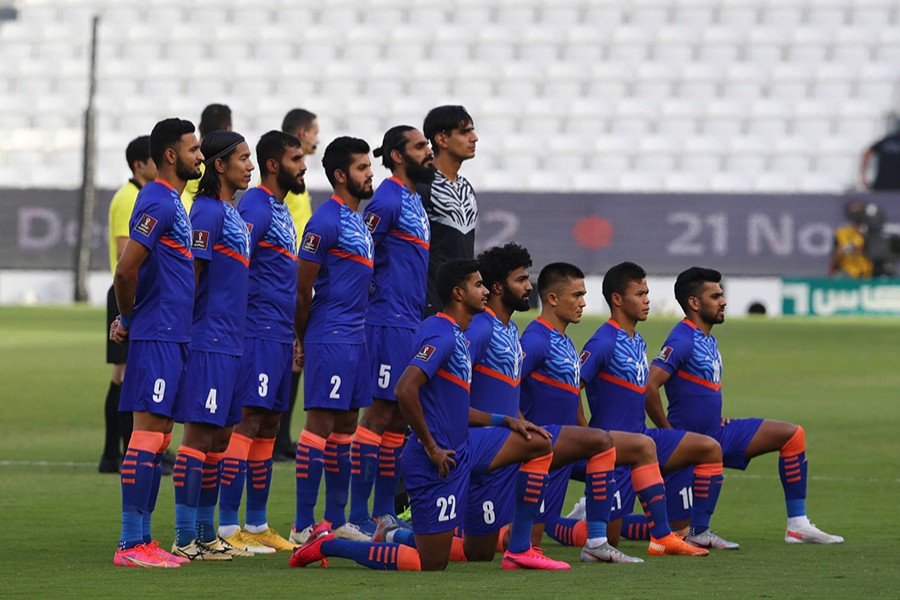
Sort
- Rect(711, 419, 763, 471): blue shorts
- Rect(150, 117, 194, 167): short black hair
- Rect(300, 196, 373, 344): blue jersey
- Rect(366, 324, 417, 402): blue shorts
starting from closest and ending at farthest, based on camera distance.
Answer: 1. Rect(150, 117, 194, 167): short black hair
2. Rect(300, 196, 373, 344): blue jersey
3. Rect(366, 324, 417, 402): blue shorts
4. Rect(711, 419, 763, 471): blue shorts

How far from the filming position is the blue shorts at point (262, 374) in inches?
324

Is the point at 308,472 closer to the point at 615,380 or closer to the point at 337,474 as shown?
the point at 337,474

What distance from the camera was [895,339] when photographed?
23.5 metres

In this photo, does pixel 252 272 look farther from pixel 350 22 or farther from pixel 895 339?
pixel 350 22

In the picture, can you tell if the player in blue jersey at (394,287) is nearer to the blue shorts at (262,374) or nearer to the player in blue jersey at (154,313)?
the blue shorts at (262,374)

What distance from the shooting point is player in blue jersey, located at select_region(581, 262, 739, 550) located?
8.53 metres

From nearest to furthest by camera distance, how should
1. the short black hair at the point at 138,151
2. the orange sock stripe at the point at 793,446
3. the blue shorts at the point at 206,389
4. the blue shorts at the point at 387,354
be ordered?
the blue shorts at the point at 206,389, the blue shorts at the point at 387,354, the orange sock stripe at the point at 793,446, the short black hair at the point at 138,151

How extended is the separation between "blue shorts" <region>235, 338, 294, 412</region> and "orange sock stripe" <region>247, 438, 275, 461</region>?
19cm

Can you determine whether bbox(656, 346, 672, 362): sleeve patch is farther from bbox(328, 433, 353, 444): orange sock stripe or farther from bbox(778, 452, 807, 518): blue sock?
bbox(328, 433, 353, 444): orange sock stripe

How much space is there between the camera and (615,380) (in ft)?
28.0

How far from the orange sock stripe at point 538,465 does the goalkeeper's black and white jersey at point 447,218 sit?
5.80 ft

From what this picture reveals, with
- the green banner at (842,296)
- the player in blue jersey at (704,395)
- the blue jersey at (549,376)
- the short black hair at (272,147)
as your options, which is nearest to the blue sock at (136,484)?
the short black hair at (272,147)

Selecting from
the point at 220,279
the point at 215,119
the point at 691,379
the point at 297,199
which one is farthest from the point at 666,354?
the point at 297,199

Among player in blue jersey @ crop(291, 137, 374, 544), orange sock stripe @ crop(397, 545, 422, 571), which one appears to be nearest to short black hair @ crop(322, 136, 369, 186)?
player in blue jersey @ crop(291, 137, 374, 544)
